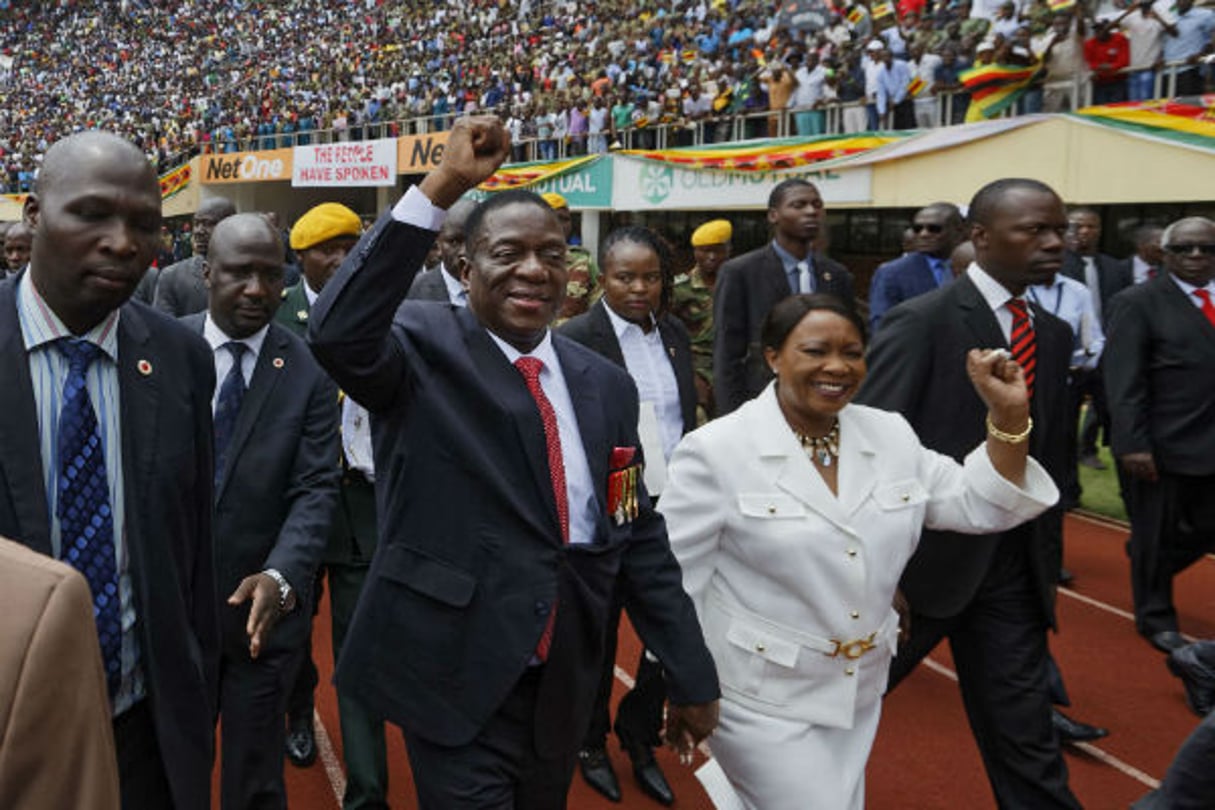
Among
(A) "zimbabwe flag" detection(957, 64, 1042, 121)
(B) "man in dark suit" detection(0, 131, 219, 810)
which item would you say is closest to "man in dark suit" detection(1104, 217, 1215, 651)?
(B) "man in dark suit" detection(0, 131, 219, 810)

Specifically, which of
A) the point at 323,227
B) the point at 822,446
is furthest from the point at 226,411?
the point at 822,446

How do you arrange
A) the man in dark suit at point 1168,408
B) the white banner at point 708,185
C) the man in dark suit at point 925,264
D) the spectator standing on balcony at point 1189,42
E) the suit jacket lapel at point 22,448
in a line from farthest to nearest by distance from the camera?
the white banner at point 708,185 < the spectator standing on balcony at point 1189,42 < the man in dark suit at point 925,264 < the man in dark suit at point 1168,408 < the suit jacket lapel at point 22,448

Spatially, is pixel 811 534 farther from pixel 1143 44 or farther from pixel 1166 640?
pixel 1143 44

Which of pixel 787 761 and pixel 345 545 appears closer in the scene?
pixel 787 761

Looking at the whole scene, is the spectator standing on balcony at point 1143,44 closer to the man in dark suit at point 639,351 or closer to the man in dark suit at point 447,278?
the man in dark suit at point 639,351

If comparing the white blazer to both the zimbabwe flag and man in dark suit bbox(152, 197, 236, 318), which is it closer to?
man in dark suit bbox(152, 197, 236, 318)

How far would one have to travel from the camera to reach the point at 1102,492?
28.8 feet

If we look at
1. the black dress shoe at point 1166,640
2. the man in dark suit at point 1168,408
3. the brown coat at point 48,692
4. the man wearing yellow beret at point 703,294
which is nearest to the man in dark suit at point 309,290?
the man wearing yellow beret at point 703,294

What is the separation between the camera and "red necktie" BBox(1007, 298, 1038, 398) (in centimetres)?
339

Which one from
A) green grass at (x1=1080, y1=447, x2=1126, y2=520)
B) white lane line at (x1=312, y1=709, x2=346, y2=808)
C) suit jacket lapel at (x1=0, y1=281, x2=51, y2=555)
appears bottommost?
white lane line at (x1=312, y1=709, x2=346, y2=808)

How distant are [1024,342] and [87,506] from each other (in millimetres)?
2705

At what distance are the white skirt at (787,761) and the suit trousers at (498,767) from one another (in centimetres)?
48

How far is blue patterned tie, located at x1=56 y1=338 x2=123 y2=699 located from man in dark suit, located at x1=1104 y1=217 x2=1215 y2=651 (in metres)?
4.57

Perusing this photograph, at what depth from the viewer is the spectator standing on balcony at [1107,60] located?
10742 millimetres
